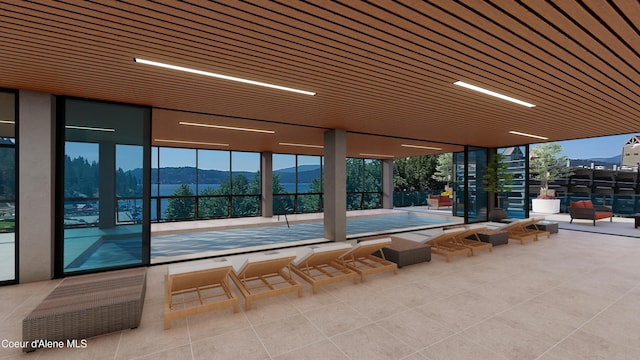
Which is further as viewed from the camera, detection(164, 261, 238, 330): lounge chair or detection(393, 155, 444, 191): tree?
detection(393, 155, 444, 191): tree

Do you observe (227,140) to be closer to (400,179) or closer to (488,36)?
(488,36)

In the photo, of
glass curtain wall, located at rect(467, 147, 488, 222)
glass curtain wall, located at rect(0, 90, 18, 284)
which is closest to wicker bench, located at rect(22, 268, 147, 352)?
glass curtain wall, located at rect(0, 90, 18, 284)

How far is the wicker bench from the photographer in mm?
2809

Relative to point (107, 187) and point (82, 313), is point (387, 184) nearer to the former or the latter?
point (107, 187)

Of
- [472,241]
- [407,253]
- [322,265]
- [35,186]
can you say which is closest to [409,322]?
[322,265]

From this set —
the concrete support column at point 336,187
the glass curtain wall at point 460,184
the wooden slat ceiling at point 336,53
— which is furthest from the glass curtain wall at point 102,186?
the glass curtain wall at point 460,184

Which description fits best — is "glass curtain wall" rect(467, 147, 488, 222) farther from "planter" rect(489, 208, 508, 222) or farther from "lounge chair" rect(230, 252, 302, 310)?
"lounge chair" rect(230, 252, 302, 310)

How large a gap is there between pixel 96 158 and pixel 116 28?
777cm

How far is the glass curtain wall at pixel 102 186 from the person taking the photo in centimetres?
521

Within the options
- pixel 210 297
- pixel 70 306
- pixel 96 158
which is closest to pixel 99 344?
pixel 70 306

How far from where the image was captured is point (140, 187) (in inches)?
226

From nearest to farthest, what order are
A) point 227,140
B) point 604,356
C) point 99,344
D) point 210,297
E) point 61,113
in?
point 604,356, point 99,344, point 210,297, point 61,113, point 227,140

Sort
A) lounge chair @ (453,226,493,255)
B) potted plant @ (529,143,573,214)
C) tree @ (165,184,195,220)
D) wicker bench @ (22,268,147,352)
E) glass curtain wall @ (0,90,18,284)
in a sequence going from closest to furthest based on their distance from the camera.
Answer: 1. wicker bench @ (22,268,147,352)
2. glass curtain wall @ (0,90,18,284)
3. lounge chair @ (453,226,493,255)
4. potted plant @ (529,143,573,214)
5. tree @ (165,184,195,220)

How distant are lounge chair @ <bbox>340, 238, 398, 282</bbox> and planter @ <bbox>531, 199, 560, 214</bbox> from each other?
49.8 ft
